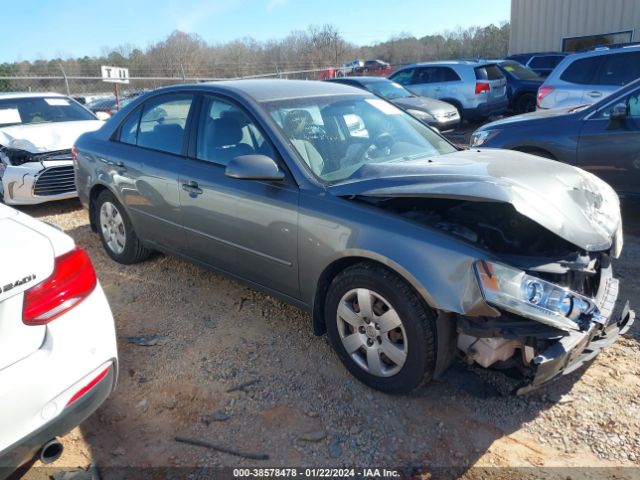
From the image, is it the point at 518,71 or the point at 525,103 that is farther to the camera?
the point at 518,71

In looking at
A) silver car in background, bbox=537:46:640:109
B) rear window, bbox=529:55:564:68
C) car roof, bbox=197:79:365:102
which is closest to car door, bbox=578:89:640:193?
car roof, bbox=197:79:365:102

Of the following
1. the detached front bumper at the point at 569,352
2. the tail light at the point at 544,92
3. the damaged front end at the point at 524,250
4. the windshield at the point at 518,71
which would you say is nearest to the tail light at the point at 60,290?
the damaged front end at the point at 524,250

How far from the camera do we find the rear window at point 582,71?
8977mm

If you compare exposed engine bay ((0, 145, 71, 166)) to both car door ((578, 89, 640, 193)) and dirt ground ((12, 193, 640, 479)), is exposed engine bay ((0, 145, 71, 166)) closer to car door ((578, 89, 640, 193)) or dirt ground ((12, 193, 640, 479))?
dirt ground ((12, 193, 640, 479))

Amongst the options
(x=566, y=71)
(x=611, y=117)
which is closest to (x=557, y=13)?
(x=566, y=71)

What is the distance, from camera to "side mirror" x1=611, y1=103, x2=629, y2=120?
5.25m

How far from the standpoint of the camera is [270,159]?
3.11 m

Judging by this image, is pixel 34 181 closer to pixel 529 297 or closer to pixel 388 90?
pixel 529 297

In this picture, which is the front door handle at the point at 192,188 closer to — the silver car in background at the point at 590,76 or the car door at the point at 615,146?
the car door at the point at 615,146

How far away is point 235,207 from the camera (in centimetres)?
344

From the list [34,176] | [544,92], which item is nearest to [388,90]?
[544,92]

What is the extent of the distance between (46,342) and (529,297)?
2.08 metres

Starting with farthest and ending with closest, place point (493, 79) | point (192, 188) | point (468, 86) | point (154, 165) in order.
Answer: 1. point (493, 79)
2. point (468, 86)
3. point (154, 165)
4. point (192, 188)

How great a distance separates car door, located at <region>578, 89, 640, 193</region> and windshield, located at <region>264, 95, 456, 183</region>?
239 cm
